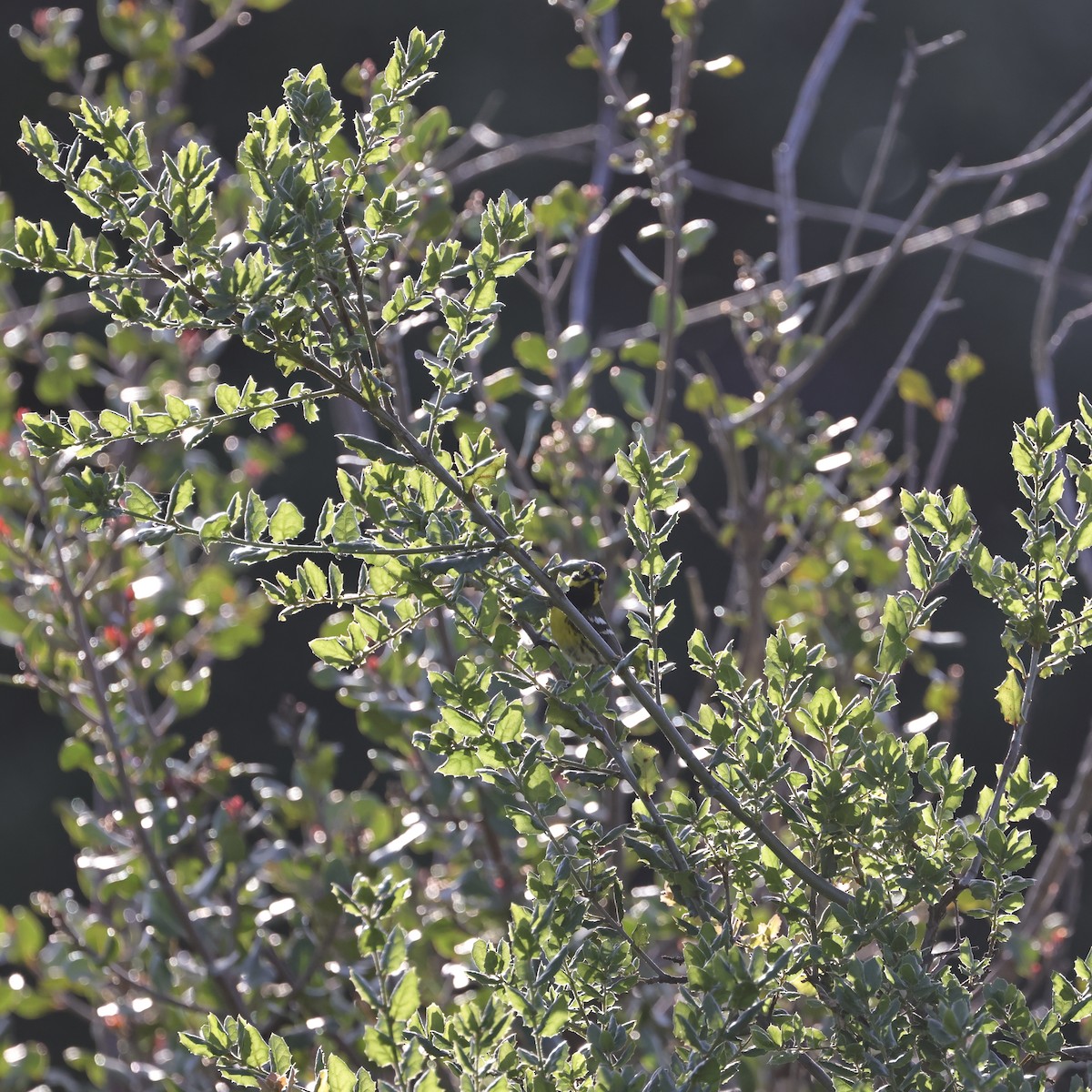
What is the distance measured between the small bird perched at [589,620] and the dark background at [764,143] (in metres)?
4.08

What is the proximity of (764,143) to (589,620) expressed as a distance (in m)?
6.11

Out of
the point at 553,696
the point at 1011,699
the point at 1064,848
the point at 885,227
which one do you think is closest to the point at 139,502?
the point at 553,696

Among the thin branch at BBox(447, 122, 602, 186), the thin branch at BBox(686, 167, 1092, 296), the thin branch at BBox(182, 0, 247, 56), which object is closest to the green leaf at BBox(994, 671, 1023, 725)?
the thin branch at BBox(686, 167, 1092, 296)

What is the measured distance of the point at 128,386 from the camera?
96.7 inches

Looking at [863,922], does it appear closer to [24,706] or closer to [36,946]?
[36,946]

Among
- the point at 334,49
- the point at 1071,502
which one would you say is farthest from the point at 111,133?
the point at 334,49

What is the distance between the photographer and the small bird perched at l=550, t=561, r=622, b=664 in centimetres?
98

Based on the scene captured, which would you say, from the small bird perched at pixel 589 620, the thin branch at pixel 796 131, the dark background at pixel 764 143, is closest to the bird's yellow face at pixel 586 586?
the small bird perched at pixel 589 620

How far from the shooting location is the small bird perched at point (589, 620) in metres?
0.98

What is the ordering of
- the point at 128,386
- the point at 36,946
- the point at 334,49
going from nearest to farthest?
1. the point at 36,946
2. the point at 128,386
3. the point at 334,49

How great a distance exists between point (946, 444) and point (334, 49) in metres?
5.26

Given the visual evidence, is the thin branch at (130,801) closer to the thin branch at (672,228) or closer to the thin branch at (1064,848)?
the thin branch at (672,228)

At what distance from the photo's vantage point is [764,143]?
6.67m

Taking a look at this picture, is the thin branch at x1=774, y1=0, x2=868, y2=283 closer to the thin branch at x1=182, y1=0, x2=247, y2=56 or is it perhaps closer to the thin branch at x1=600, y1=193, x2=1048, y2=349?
the thin branch at x1=600, y1=193, x2=1048, y2=349
